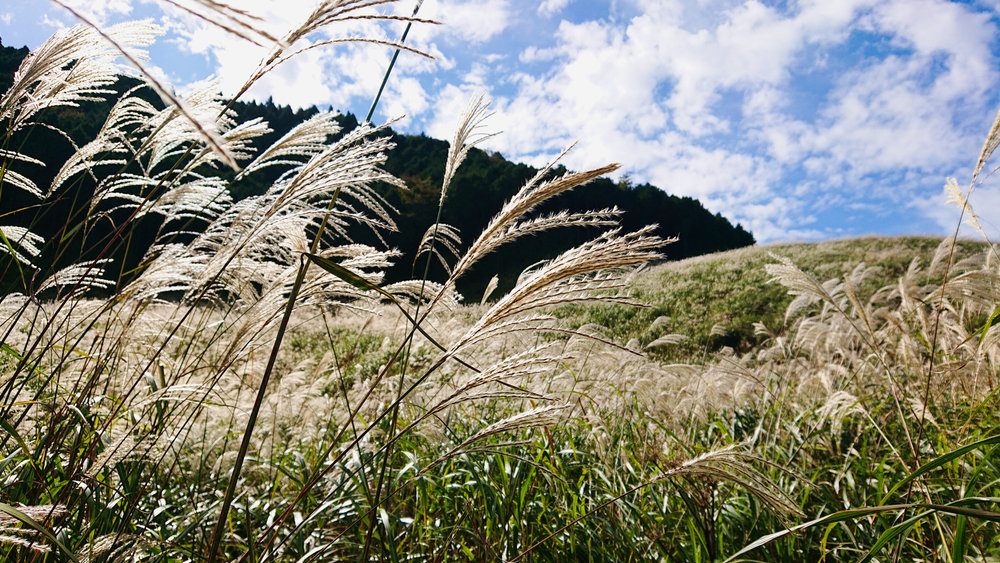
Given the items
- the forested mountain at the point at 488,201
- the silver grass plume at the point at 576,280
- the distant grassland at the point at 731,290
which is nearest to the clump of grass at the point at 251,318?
the silver grass plume at the point at 576,280

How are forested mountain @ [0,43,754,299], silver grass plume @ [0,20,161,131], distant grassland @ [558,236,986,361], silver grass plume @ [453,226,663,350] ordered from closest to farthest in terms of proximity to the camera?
silver grass plume @ [453,226,663,350], silver grass plume @ [0,20,161,131], distant grassland @ [558,236,986,361], forested mountain @ [0,43,754,299]

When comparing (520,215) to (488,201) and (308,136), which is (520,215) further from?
(488,201)

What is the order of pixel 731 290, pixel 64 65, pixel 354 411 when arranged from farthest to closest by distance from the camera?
pixel 731 290 → pixel 64 65 → pixel 354 411

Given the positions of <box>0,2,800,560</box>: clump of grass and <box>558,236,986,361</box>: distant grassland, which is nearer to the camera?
<box>0,2,800,560</box>: clump of grass

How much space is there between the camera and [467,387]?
137 centimetres

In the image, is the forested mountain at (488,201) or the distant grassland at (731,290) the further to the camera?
the forested mountain at (488,201)

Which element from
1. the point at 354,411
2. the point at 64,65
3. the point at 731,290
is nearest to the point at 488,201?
the point at 731,290

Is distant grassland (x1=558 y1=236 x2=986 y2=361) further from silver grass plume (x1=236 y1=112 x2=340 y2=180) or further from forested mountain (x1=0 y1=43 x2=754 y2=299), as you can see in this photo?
silver grass plume (x1=236 y1=112 x2=340 y2=180)

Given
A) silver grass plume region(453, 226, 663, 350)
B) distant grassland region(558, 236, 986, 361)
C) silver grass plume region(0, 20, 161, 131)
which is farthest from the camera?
distant grassland region(558, 236, 986, 361)

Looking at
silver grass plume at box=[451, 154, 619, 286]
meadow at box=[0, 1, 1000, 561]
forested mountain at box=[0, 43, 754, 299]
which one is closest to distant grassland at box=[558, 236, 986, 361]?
forested mountain at box=[0, 43, 754, 299]

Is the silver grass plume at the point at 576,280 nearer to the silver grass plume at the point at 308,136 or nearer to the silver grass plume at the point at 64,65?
the silver grass plume at the point at 308,136

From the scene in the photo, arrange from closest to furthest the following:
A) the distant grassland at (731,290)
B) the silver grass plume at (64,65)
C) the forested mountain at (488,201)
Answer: the silver grass plume at (64,65) < the distant grassland at (731,290) < the forested mountain at (488,201)

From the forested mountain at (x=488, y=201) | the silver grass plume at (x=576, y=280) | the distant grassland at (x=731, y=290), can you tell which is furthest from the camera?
the forested mountain at (x=488, y=201)

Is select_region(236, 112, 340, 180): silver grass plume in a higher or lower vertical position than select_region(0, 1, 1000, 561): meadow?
higher
